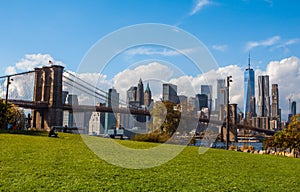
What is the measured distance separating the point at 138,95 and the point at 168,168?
12168 millimetres

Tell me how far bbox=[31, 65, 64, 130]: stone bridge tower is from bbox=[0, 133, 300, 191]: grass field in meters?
30.4

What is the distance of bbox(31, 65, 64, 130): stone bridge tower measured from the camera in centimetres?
4534

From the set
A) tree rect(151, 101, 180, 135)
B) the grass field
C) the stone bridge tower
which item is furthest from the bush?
the stone bridge tower

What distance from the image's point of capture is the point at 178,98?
107ft

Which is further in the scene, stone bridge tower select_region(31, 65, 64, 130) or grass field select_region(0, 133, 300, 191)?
stone bridge tower select_region(31, 65, 64, 130)

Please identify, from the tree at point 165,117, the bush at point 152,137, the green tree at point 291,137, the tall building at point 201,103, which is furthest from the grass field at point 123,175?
the tree at point 165,117

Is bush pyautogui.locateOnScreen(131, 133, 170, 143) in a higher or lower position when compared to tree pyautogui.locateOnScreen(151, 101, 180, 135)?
lower

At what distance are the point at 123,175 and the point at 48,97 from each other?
42.0m

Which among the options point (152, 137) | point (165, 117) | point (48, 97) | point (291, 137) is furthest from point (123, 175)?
point (48, 97)

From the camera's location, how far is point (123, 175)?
1050cm

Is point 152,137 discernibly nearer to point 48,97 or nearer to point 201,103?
point 201,103

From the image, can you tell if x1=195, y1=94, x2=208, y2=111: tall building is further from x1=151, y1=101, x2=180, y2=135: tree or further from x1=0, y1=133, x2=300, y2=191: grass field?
x1=0, y1=133, x2=300, y2=191: grass field

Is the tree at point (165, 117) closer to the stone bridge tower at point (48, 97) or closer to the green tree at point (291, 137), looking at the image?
the green tree at point (291, 137)

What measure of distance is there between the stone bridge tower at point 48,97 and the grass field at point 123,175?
3044 centimetres
